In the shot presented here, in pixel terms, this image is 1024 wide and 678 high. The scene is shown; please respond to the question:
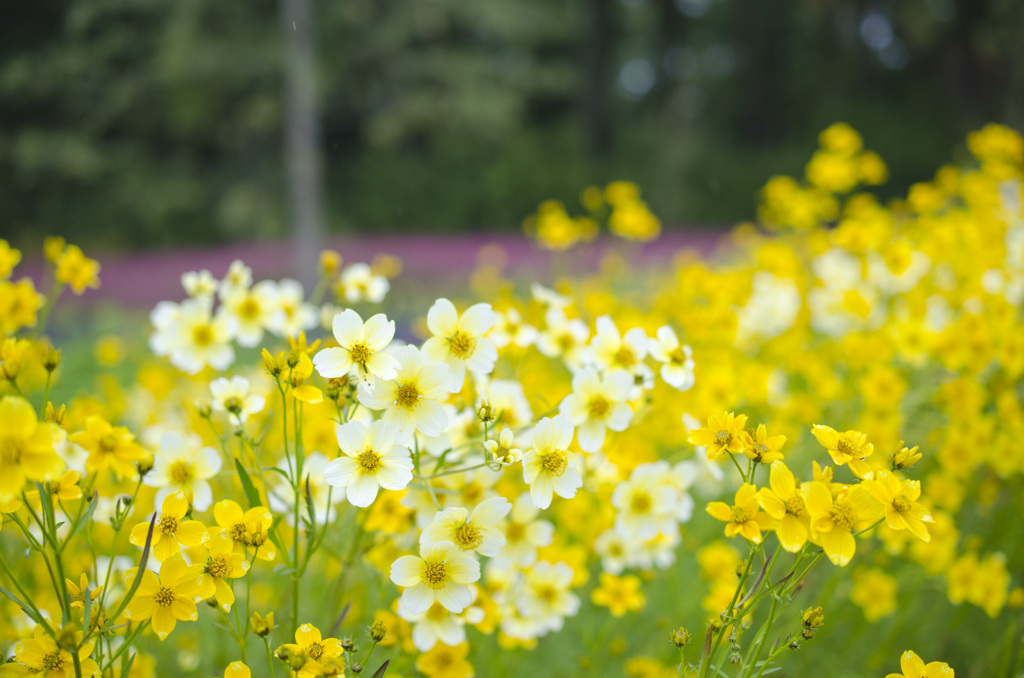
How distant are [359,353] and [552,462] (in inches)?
10.3

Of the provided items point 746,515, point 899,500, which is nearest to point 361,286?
point 746,515

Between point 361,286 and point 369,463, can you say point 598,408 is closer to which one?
point 369,463

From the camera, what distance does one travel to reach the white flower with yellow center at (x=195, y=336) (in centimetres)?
111

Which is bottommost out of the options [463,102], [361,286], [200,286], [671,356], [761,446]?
[761,446]

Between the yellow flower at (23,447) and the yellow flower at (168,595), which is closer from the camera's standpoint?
the yellow flower at (23,447)

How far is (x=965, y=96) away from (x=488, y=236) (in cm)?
837

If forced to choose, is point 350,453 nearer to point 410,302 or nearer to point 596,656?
point 596,656

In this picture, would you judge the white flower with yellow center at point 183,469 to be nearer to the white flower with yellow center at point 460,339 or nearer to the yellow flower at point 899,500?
the white flower with yellow center at point 460,339

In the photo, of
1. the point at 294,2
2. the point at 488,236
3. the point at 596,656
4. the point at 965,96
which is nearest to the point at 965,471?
the point at 596,656

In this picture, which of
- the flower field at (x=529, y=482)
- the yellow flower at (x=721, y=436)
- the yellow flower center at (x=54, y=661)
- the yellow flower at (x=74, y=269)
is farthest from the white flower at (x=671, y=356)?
the yellow flower at (x=74, y=269)

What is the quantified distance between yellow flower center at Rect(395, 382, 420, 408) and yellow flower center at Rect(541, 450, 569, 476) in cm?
17

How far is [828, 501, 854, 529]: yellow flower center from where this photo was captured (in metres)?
0.62

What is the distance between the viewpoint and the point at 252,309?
1137mm

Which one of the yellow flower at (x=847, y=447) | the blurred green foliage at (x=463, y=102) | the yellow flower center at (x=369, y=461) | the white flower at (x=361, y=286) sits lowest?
the yellow flower at (x=847, y=447)
